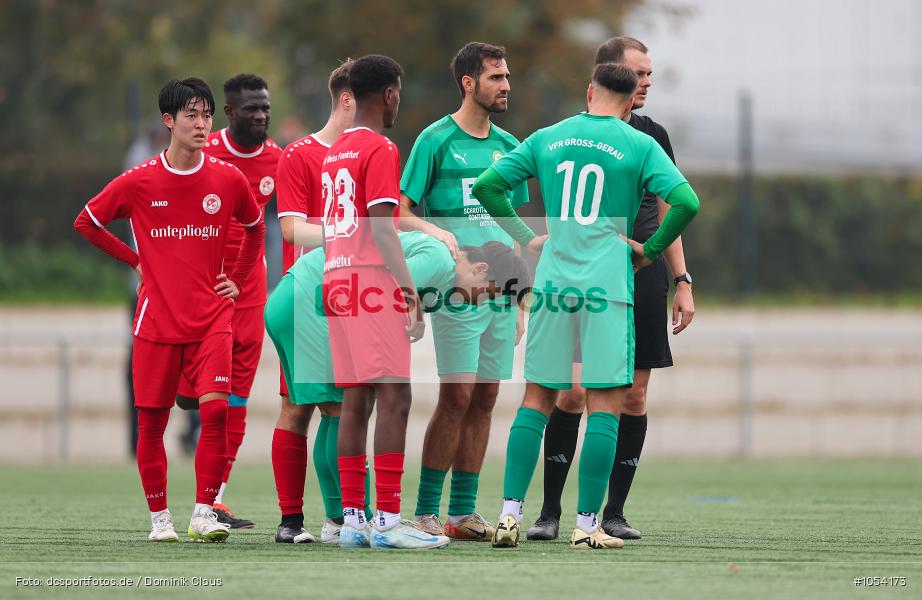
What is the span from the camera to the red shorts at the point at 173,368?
273 inches

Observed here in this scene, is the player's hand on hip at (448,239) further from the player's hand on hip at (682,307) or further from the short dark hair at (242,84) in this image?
the short dark hair at (242,84)

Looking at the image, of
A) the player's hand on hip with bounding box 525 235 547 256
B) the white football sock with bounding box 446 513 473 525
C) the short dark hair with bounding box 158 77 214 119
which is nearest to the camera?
the player's hand on hip with bounding box 525 235 547 256

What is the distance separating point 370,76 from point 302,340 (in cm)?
121

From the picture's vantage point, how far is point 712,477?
471 inches

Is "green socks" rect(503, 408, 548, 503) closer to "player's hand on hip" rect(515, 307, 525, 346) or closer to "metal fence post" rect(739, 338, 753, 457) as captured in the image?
"player's hand on hip" rect(515, 307, 525, 346)

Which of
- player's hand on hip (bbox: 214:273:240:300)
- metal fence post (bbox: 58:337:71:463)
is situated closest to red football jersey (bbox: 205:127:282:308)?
player's hand on hip (bbox: 214:273:240:300)

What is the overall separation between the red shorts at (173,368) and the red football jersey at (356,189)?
2.45 ft

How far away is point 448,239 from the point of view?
662 cm

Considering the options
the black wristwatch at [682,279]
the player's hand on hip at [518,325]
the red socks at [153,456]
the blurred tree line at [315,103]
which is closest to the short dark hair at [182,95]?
the red socks at [153,456]

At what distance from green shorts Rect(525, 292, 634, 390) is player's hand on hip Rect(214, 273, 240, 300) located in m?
1.44

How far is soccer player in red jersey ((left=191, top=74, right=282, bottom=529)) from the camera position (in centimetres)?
802

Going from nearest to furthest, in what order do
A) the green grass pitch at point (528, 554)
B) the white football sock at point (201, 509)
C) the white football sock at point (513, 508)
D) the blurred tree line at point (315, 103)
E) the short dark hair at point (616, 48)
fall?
the green grass pitch at point (528, 554) → the white football sock at point (513, 508) → the white football sock at point (201, 509) → the short dark hair at point (616, 48) → the blurred tree line at point (315, 103)

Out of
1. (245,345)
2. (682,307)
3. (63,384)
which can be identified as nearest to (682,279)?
(682,307)

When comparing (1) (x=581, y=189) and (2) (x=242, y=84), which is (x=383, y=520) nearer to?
(1) (x=581, y=189)
